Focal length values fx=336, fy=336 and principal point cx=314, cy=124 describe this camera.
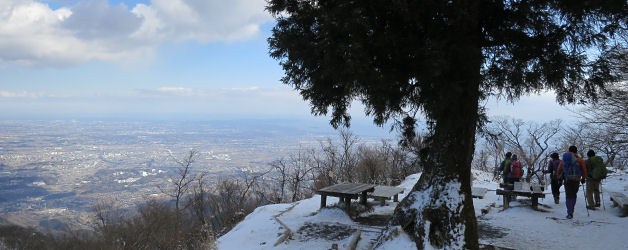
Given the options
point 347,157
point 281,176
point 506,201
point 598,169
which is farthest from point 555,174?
point 281,176

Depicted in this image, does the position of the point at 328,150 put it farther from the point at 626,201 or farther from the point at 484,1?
the point at 484,1

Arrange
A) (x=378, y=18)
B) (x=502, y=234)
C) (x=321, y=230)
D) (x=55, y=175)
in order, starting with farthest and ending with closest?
(x=55, y=175) → (x=321, y=230) → (x=502, y=234) → (x=378, y=18)

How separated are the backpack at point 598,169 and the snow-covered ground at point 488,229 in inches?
32.5

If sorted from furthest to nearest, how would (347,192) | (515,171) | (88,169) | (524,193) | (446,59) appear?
A: (88,169) < (515,171) < (524,193) < (347,192) < (446,59)

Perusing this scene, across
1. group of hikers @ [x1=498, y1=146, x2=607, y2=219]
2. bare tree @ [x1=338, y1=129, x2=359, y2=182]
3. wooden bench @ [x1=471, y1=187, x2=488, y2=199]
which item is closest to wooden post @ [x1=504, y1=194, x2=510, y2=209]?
wooden bench @ [x1=471, y1=187, x2=488, y2=199]

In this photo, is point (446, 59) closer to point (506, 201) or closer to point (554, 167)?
point (506, 201)

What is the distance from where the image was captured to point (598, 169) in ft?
27.1

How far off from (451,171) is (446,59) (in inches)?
72.1

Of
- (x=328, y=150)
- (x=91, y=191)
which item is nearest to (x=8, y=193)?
(x=91, y=191)

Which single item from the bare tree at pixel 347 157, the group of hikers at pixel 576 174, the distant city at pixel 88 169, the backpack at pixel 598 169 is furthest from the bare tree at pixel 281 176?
the backpack at pixel 598 169

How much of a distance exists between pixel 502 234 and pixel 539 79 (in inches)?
128

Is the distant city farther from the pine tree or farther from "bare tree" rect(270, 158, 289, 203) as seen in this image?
the pine tree

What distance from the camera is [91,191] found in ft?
238

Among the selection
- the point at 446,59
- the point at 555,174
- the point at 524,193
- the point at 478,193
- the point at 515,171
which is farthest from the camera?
the point at 515,171
